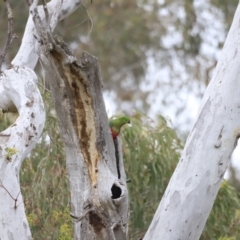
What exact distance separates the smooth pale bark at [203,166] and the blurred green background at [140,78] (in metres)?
1.31

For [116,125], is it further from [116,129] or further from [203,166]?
[203,166]

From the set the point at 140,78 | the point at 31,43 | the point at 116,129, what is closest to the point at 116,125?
the point at 116,129

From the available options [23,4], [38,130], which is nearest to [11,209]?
[38,130]

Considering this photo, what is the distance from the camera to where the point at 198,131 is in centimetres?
338

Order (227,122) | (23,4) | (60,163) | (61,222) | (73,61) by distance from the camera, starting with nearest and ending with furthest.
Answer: (73,61) < (227,122) < (61,222) < (60,163) < (23,4)

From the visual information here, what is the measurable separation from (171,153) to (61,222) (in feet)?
4.63

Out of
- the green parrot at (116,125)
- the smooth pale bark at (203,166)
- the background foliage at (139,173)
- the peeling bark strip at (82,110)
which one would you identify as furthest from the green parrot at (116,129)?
the background foliage at (139,173)

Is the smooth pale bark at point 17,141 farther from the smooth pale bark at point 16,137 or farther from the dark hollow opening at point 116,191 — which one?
the dark hollow opening at point 116,191

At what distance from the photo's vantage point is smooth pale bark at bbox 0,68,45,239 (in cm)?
330

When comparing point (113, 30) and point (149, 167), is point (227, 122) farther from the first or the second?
point (113, 30)

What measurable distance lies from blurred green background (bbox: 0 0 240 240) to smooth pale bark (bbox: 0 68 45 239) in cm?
84

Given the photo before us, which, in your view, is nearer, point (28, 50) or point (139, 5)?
point (28, 50)

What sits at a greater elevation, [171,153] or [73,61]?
[73,61]

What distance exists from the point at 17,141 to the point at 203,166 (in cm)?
84
